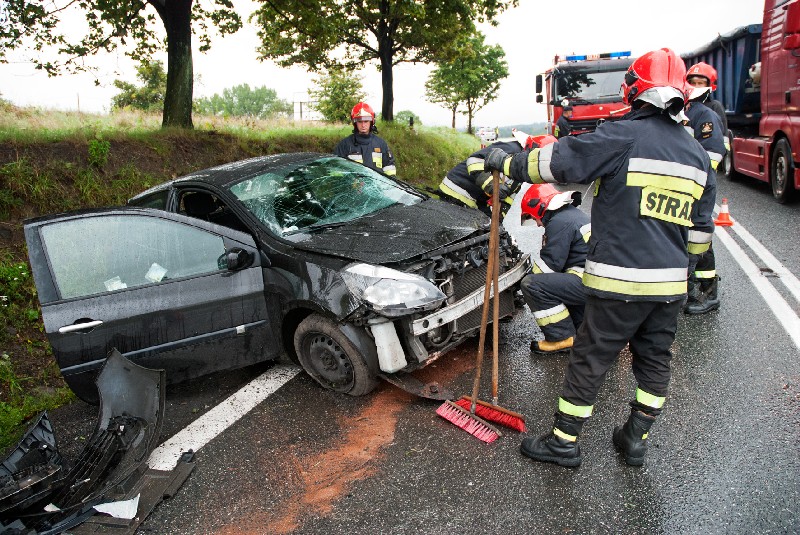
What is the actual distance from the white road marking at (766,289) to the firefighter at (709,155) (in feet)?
1.36

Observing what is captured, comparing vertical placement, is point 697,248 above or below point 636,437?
above

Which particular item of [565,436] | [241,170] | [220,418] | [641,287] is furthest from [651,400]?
[241,170]

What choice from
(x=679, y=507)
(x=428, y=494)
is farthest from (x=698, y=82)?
(x=428, y=494)

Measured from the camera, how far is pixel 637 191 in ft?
8.43

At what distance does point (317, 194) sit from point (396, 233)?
868 mm

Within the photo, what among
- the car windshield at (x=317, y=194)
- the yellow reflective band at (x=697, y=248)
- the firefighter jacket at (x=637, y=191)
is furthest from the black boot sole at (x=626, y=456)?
the car windshield at (x=317, y=194)

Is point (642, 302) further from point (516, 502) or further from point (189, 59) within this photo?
point (189, 59)

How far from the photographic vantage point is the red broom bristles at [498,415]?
3.14 meters

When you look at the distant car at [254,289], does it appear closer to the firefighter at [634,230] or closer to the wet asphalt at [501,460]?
the wet asphalt at [501,460]

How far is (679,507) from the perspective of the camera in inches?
97.3

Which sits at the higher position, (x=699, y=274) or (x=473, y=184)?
(x=473, y=184)

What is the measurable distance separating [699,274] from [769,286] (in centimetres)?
100

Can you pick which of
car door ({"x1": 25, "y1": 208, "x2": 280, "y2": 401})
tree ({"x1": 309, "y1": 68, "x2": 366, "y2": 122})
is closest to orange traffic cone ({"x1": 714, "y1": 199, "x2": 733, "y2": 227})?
car door ({"x1": 25, "y1": 208, "x2": 280, "y2": 401})

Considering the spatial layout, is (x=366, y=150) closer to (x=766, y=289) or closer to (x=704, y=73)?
(x=704, y=73)
